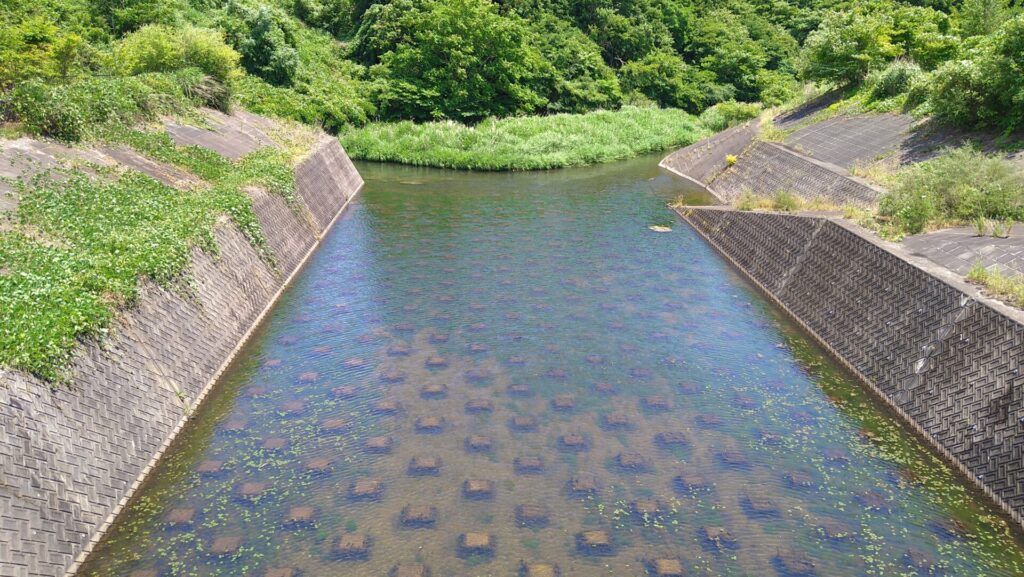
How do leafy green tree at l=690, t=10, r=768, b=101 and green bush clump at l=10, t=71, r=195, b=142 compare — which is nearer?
green bush clump at l=10, t=71, r=195, b=142

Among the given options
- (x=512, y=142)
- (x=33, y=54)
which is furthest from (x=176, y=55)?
(x=512, y=142)

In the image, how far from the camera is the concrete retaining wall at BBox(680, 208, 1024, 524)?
10.8m

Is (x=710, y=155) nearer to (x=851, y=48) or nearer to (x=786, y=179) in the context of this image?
(x=851, y=48)

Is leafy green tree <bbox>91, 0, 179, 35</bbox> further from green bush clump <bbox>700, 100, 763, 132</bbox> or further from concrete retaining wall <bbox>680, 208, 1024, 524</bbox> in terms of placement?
concrete retaining wall <bbox>680, 208, 1024, 524</bbox>

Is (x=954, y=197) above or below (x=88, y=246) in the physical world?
below

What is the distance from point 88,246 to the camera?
529 inches

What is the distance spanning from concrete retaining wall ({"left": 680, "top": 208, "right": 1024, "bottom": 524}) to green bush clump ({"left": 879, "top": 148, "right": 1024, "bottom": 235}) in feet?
5.14

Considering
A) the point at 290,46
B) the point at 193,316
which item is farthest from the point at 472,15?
the point at 193,316

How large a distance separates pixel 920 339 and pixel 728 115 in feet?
140

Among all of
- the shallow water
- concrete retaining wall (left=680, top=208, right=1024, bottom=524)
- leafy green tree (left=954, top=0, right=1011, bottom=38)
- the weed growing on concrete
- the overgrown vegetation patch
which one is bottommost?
Result: the shallow water

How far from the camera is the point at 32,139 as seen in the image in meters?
18.4

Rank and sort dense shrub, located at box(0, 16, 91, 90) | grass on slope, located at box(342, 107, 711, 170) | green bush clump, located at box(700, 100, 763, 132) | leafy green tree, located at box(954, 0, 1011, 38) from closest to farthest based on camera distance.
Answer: dense shrub, located at box(0, 16, 91, 90)
leafy green tree, located at box(954, 0, 1011, 38)
grass on slope, located at box(342, 107, 711, 170)
green bush clump, located at box(700, 100, 763, 132)

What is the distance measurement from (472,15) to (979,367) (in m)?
44.8

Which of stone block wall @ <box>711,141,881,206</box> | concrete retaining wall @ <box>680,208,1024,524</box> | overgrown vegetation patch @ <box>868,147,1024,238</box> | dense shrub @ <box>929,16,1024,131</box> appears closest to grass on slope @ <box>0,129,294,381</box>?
concrete retaining wall @ <box>680,208,1024,524</box>
